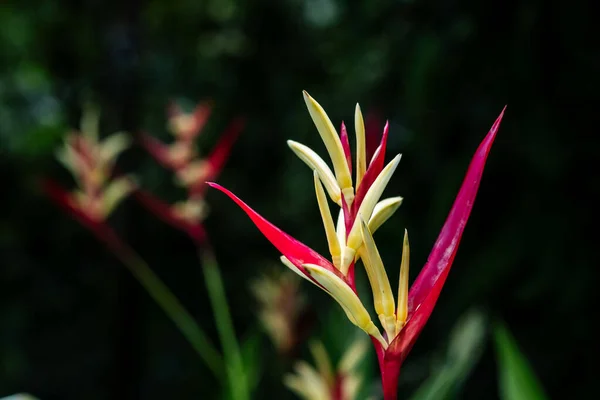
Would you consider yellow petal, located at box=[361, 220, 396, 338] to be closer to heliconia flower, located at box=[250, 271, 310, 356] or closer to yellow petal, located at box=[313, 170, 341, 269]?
yellow petal, located at box=[313, 170, 341, 269]

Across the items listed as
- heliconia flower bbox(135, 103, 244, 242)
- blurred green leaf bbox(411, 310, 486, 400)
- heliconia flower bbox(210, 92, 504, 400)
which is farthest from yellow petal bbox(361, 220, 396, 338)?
heliconia flower bbox(135, 103, 244, 242)

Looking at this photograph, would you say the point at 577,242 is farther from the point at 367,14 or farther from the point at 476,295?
the point at 367,14

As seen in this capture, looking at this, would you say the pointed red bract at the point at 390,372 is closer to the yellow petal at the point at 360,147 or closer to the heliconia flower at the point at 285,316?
the yellow petal at the point at 360,147

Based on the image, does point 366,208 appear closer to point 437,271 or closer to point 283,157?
point 437,271

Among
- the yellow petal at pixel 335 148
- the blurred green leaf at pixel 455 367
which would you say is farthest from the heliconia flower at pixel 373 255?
the blurred green leaf at pixel 455 367

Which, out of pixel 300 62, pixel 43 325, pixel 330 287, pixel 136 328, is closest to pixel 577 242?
pixel 330 287
